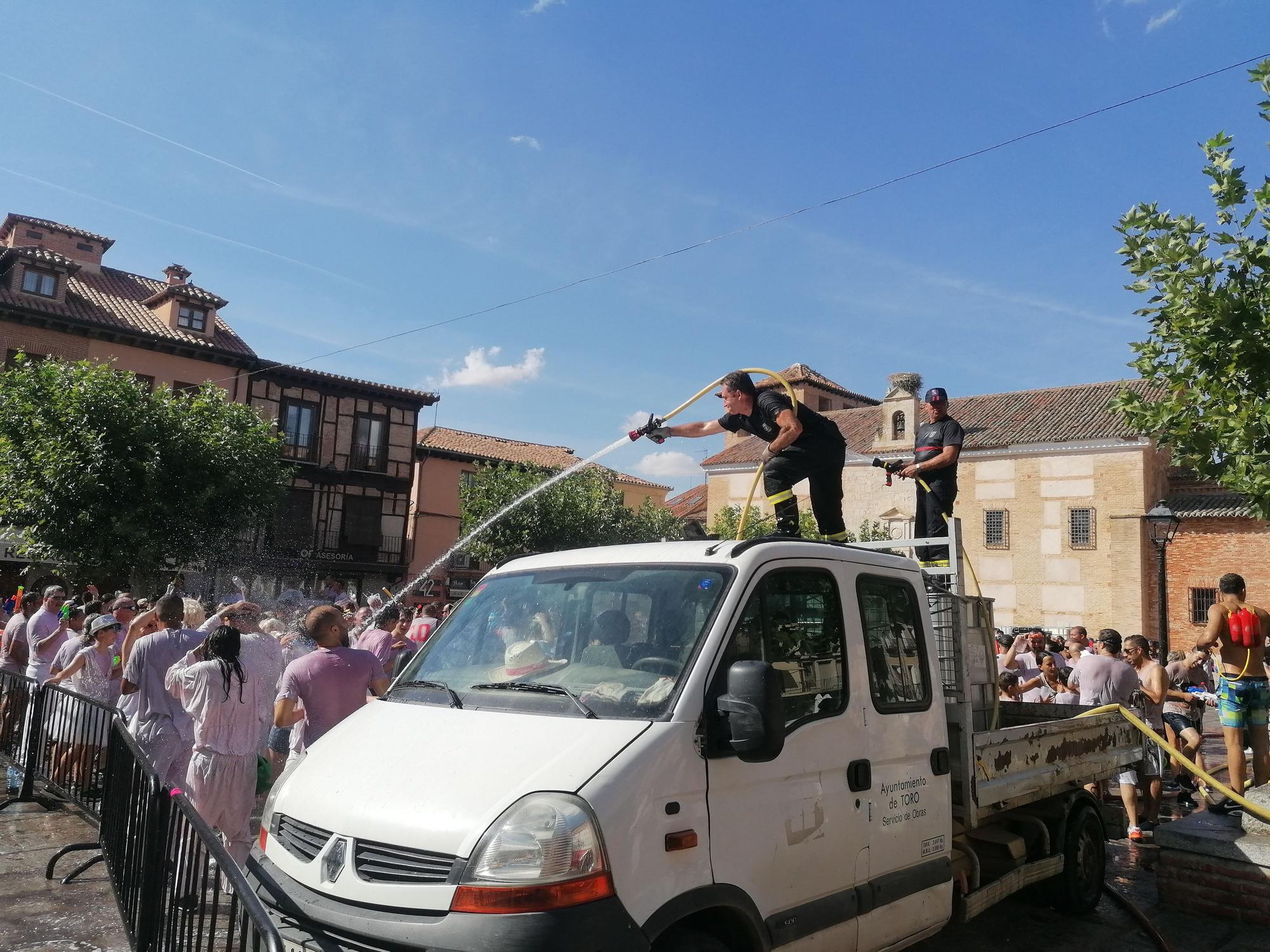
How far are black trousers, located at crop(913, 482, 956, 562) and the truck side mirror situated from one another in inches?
153

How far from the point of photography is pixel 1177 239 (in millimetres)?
6680

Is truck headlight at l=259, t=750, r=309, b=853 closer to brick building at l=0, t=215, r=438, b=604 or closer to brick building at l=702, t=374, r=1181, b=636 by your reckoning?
brick building at l=0, t=215, r=438, b=604

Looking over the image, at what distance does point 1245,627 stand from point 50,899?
28.8 feet

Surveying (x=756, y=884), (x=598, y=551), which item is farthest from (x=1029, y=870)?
(x=598, y=551)

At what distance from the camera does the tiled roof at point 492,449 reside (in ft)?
149

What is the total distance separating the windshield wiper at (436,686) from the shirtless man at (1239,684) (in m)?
6.23

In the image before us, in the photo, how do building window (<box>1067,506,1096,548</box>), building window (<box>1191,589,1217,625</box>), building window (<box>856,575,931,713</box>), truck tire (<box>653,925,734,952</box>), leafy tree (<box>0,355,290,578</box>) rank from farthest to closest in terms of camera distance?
building window (<box>1067,506,1096,548</box>), building window (<box>1191,589,1217,625</box>), leafy tree (<box>0,355,290,578</box>), building window (<box>856,575,931,713</box>), truck tire (<box>653,925,734,952</box>)

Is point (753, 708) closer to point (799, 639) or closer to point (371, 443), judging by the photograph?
point (799, 639)

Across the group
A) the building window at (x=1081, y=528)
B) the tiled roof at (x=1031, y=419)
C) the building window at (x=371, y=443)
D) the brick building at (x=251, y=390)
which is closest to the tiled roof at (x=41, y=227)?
the brick building at (x=251, y=390)

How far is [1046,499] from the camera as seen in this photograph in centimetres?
3778

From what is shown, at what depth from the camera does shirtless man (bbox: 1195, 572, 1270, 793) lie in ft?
23.7

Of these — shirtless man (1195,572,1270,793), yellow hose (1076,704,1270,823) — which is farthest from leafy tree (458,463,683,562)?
yellow hose (1076,704,1270,823)

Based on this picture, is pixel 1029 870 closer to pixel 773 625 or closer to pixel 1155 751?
pixel 773 625

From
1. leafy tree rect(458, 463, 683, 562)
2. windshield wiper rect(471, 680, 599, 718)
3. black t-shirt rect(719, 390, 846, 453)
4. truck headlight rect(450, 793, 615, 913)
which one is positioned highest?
leafy tree rect(458, 463, 683, 562)
